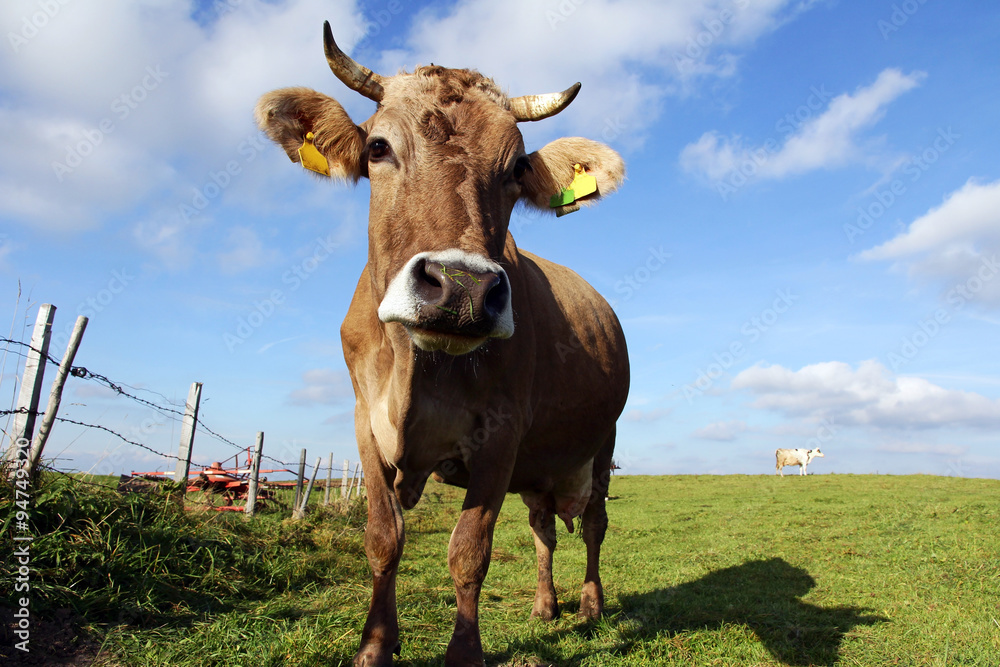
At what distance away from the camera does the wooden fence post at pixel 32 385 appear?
4.78 m

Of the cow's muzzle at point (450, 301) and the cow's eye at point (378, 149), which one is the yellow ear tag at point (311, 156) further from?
the cow's muzzle at point (450, 301)

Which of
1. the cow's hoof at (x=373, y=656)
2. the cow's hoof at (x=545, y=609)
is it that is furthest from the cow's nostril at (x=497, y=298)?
the cow's hoof at (x=545, y=609)

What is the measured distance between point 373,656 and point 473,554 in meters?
0.80

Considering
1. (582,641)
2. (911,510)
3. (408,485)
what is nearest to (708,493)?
(911,510)

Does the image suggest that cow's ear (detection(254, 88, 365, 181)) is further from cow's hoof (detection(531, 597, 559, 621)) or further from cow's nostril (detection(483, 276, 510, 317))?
cow's hoof (detection(531, 597, 559, 621))

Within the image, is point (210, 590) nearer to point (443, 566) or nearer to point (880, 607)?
point (443, 566)

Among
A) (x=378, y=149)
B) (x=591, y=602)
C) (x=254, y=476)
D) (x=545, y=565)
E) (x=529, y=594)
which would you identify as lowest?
(x=529, y=594)

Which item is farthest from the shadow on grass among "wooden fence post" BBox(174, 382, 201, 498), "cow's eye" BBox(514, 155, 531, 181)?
"wooden fence post" BBox(174, 382, 201, 498)

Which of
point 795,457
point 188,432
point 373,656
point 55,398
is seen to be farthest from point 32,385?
point 795,457

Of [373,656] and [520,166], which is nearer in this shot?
[373,656]

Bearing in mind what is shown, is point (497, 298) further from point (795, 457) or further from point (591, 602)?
point (795, 457)

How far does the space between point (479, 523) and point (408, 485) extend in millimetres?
614

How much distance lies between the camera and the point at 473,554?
348 cm

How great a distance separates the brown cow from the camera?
2.81 m
